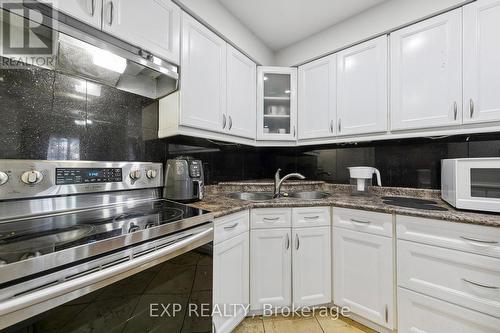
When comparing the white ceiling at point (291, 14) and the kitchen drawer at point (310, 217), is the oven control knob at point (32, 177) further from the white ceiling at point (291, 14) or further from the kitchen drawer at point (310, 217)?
the white ceiling at point (291, 14)

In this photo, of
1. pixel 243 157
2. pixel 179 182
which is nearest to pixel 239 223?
pixel 179 182

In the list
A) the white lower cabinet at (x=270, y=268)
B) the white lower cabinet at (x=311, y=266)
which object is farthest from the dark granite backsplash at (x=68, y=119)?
the white lower cabinet at (x=311, y=266)

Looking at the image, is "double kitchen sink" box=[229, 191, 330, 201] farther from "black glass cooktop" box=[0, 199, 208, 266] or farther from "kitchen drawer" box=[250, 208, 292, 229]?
"black glass cooktop" box=[0, 199, 208, 266]

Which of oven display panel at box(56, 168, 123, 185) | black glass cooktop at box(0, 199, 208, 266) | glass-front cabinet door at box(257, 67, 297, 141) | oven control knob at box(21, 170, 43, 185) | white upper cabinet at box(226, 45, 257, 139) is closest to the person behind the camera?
black glass cooktop at box(0, 199, 208, 266)

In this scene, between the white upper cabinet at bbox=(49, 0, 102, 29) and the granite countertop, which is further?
the granite countertop

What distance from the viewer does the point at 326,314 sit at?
1.51m

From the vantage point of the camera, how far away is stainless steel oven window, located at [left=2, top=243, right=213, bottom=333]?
0.57 meters

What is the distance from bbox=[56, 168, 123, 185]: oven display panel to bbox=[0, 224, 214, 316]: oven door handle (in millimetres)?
654

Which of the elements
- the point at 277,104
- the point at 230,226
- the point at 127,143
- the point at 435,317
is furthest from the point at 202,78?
the point at 435,317

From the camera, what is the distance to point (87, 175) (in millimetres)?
1107

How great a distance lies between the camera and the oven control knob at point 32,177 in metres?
0.91

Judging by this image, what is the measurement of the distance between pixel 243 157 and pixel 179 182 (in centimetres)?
102

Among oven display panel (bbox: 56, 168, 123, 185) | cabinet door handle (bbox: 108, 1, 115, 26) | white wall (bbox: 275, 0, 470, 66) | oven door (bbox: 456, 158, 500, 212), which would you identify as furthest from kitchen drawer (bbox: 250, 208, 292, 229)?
white wall (bbox: 275, 0, 470, 66)
